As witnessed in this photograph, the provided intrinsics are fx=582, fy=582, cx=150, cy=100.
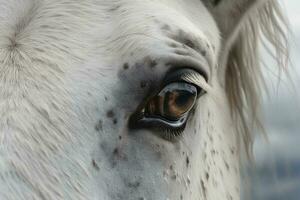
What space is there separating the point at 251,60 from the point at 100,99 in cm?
133

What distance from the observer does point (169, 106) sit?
1885 millimetres

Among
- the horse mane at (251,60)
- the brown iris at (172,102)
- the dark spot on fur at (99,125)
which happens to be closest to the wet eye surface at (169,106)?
the brown iris at (172,102)

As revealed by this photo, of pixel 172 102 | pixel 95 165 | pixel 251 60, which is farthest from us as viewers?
pixel 251 60

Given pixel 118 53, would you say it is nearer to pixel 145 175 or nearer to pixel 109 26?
pixel 109 26

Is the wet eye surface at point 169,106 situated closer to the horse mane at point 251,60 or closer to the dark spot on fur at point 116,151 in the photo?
the dark spot on fur at point 116,151

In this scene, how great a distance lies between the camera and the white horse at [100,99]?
165 centimetres

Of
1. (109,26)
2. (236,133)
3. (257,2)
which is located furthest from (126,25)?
(236,133)

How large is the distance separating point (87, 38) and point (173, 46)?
28 cm

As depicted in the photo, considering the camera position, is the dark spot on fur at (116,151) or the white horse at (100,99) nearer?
the white horse at (100,99)

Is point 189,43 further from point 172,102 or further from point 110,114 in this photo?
point 110,114

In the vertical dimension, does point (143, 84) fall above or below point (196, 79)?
above

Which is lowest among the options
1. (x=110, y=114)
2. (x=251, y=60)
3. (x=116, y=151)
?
(x=251, y=60)

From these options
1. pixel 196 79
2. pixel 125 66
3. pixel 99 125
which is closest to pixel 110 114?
pixel 99 125

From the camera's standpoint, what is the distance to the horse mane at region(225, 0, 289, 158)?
2.88 metres
